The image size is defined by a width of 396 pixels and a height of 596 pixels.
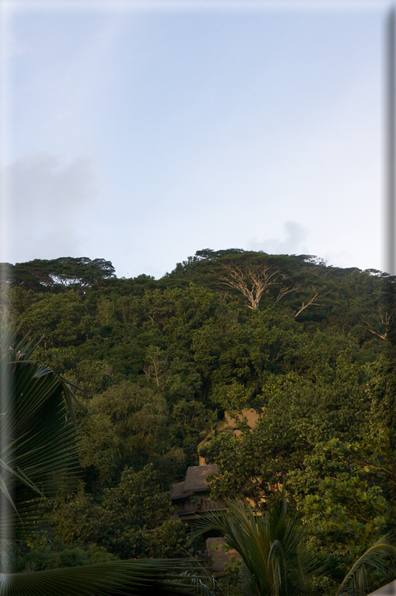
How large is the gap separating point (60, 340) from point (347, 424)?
16294mm

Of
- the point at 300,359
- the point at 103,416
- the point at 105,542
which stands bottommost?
the point at 105,542

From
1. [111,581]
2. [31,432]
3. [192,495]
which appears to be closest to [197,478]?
[192,495]

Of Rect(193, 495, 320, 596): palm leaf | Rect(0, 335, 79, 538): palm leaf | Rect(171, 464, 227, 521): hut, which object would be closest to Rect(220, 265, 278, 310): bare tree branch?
Rect(171, 464, 227, 521): hut

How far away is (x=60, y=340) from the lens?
26266mm

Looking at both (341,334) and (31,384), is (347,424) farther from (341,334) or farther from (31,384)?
(341,334)

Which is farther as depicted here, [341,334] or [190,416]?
[341,334]

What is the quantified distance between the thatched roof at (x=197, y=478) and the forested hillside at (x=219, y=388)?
2.66 ft

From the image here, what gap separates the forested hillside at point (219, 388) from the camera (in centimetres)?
629

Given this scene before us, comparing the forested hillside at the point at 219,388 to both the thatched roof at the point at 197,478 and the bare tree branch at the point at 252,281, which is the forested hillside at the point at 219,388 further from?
the thatched roof at the point at 197,478

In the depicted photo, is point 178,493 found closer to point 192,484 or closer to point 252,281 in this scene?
point 192,484

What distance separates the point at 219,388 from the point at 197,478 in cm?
811

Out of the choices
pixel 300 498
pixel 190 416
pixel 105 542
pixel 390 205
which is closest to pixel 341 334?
pixel 190 416

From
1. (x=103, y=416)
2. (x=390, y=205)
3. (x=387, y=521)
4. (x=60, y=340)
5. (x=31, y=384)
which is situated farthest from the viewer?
(x=60, y=340)

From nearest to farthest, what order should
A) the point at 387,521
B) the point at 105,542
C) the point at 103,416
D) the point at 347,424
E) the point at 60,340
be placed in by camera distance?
the point at 387,521, the point at 105,542, the point at 347,424, the point at 103,416, the point at 60,340
